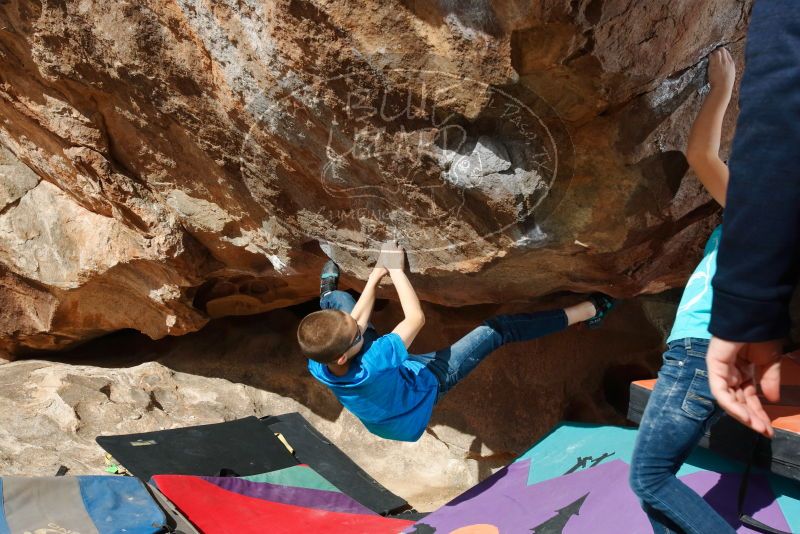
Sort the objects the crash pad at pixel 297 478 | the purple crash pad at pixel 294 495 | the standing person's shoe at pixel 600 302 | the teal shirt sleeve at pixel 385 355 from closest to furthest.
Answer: the teal shirt sleeve at pixel 385 355 → the standing person's shoe at pixel 600 302 → the purple crash pad at pixel 294 495 → the crash pad at pixel 297 478

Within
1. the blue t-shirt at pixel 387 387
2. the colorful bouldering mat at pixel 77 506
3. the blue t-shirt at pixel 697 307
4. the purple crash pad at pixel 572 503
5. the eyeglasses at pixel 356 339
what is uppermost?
the blue t-shirt at pixel 697 307

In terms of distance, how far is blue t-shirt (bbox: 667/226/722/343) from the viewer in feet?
5.86

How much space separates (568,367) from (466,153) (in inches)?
70.1

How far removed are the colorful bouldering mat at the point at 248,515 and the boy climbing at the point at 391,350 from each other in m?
0.60

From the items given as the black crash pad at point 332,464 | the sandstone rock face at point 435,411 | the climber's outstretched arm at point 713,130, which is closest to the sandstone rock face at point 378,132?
the climber's outstretched arm at point 713,130

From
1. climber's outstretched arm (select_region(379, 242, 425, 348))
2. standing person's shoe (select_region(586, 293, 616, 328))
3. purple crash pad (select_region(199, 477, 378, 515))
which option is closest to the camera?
climber's outstretched arm (select_region(379, 242, 425, 348))

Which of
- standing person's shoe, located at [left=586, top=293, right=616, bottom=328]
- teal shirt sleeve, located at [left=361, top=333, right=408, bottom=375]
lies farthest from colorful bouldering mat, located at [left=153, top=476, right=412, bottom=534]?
standing person's shoe, located at [left=586, top=293, right=616, bottom=328]

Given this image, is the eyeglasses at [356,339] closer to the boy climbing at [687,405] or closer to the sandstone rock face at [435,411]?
the boy climbing at [687,405]

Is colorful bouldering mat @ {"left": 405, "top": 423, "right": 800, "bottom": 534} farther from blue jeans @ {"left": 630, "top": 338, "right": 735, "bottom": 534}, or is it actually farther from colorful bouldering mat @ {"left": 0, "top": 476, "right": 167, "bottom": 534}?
colorful bouldering mat @ {"left": 0, "top": 476, "right": 167, "bottom": 534}

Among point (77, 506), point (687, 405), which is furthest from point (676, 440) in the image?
point (77, 506)

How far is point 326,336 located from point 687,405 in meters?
1.02

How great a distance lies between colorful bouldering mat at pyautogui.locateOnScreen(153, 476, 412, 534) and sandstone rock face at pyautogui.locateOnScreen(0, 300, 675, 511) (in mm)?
564

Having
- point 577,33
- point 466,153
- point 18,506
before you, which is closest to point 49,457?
point 18,506

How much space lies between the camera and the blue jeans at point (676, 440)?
172 centimetres
